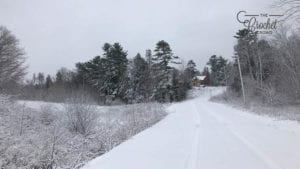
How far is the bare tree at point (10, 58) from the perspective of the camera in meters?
26.7

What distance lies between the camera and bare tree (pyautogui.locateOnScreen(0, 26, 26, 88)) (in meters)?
26.7

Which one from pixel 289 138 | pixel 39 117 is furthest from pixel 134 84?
pixel 289 138

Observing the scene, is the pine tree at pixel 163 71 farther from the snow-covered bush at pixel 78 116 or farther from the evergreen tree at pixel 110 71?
the snow-covered bush at pixel 78 116

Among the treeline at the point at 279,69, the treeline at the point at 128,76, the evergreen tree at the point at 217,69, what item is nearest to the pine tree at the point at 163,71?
the treeline at the point at 128,76

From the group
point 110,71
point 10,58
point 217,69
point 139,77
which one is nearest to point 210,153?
point 10,58

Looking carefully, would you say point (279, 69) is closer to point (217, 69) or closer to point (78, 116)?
point (78, 116)

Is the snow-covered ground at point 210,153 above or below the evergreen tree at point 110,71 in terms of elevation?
below

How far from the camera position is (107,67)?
5288cm

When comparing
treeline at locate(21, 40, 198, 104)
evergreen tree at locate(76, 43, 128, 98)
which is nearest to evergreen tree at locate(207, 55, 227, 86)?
treeline at locate(21, 40, 198, 104)

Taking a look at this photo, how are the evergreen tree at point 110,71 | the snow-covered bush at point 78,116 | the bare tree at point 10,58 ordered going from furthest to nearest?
the evergreen tree at point 110,71 < the bare tree at point 10,58 < the snow-covered bush at point 78,116

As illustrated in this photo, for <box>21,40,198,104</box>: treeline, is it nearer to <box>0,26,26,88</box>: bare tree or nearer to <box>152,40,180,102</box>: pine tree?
<box>152,40,180,102</box>: pine tree

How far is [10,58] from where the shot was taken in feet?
90.1

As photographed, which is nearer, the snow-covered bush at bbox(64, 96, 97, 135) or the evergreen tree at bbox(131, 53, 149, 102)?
the snow-covered bush at bbox(64, 96, 97, 135)

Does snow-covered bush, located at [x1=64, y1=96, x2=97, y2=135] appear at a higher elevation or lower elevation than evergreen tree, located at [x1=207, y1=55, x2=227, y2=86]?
lower
